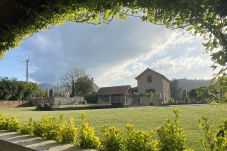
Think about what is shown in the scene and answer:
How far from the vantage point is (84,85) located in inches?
2687

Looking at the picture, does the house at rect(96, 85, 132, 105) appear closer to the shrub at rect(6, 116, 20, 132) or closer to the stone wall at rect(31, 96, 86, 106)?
the stone wall at rect(31, 96, 86, 106)

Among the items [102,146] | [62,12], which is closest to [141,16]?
[62,12]

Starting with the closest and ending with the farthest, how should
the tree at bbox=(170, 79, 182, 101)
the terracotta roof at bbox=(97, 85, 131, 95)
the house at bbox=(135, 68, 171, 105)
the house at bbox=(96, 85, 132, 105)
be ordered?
the house at bbox=(135, 68, 171, 105) → the house at bbox=(96, 85, 132, 105) → the terracotta roof at bbox=(97, 85, 131, 95) → the tree at bbox=(170, 79, 182, 101)

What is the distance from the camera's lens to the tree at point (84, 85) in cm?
6819

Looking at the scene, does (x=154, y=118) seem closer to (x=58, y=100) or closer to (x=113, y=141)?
(x=113, y=141)

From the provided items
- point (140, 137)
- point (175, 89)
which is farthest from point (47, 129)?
point (175, 89)

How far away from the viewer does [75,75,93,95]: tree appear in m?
68.2

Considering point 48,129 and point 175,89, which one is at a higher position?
point 175,89

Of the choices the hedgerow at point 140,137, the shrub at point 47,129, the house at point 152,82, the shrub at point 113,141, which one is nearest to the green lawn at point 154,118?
the hedgerow at point 140,137

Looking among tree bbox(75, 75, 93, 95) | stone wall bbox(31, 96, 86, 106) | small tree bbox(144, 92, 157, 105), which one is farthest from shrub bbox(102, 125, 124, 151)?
tree bbox(75, 75, 93, 95)

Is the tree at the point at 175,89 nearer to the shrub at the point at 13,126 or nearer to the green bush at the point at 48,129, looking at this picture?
the shrub at the point at 13,126

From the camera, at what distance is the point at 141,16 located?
3.03m

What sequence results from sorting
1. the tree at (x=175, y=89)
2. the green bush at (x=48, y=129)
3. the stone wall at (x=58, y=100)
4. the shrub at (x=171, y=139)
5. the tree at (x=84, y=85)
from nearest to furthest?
the shrub at (x=171, y=139) < the green bush at (x=48, y=129) < the stone wall at (x=58, y=100) < the tree at (x=175, y=89) < the tree at (x=84, y=85)

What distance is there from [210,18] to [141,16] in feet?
2.82
